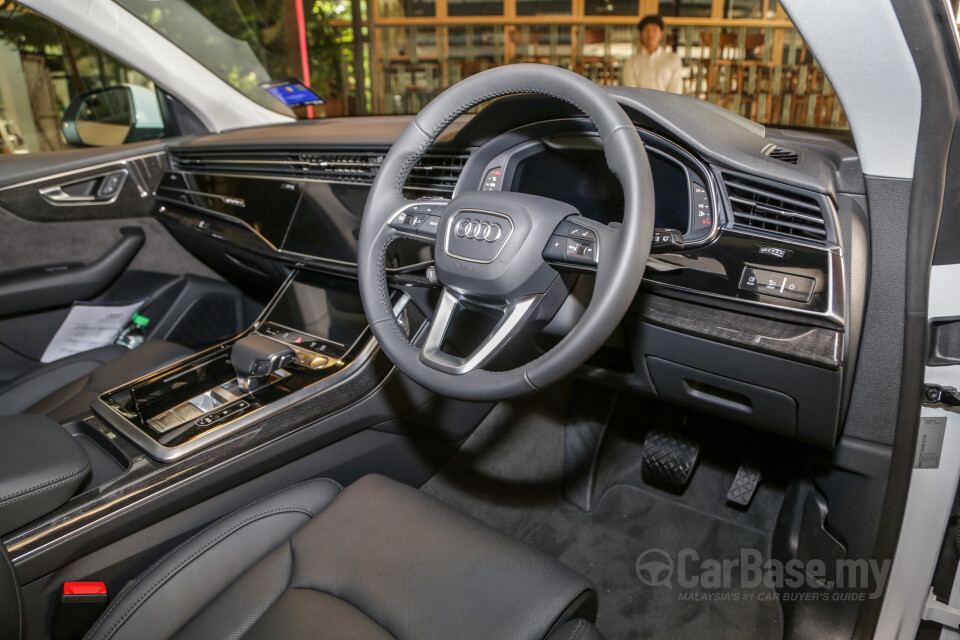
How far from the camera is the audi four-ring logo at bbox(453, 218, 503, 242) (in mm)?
936

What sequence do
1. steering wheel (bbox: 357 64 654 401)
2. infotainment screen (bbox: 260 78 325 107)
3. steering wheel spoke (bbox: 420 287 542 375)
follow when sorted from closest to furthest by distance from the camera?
steering wheel (bbox: 357 64 654 401) < steering wheel spoke (bbox: 420 287 542 375) < infotainment screen (bbox: 260 78 325 107)

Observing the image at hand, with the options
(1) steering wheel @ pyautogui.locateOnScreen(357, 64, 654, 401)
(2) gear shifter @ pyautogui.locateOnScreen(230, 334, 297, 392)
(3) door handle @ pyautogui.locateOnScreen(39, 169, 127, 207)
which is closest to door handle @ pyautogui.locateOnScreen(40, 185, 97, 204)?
(3) door handle @ pyautogui.locateOnScreen(39, 169, 127, 207)

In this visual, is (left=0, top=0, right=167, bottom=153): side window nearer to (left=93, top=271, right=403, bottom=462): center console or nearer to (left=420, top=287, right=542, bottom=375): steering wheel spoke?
(left=93, top=271, right=403, bottom=462): center console

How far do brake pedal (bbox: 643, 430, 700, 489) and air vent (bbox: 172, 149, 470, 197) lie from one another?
916 millimetres

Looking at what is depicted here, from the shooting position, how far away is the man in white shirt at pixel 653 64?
2410mm

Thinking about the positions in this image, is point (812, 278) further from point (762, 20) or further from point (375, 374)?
point (762, 20)

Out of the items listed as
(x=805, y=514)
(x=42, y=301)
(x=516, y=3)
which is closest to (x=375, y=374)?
(x=805, y=514)

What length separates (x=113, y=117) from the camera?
2.35m

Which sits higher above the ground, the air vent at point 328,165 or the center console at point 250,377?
the air vent at point 328,165

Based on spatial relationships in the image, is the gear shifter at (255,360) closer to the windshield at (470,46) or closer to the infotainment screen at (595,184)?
the infotainment screen at (595,184)

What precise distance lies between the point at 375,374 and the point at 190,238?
3.76 feet

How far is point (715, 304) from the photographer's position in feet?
3.63

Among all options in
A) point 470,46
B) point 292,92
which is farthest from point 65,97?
point 470,46

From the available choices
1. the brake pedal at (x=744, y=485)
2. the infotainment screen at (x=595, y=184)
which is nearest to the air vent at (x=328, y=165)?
the infotainment screen at (x=595, y=184)
